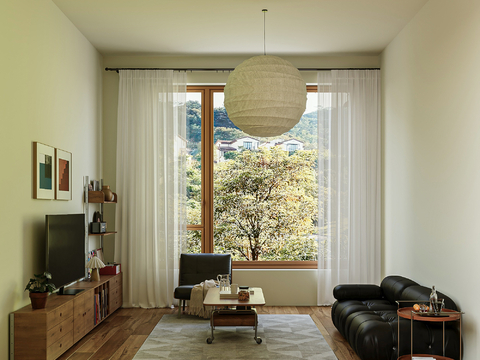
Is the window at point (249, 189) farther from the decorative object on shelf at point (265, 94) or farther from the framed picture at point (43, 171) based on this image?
the decorative object on shelf at point (265, 94)

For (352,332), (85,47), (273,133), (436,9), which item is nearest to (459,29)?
(436,9)

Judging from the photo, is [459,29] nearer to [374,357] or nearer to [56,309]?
[374,357]

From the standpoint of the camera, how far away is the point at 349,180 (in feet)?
20.1

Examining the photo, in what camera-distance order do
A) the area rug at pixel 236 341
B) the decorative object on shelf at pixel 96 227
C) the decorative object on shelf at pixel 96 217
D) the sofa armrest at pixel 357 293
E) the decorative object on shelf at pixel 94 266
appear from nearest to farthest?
the area rug at pixel 236 341, the sofa armrest at pixel 357 293, the decorative object on shelf at pixel 94 266, the decorative object on shelf at pixel 96 227, the decorative object on shelf at pixel 96 217

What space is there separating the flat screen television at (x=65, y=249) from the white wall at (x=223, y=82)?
1371 mm

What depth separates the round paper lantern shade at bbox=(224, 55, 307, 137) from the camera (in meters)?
3.51

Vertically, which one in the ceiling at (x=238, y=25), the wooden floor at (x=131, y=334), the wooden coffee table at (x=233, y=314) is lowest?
the wooden floor at (x=131, y=334)

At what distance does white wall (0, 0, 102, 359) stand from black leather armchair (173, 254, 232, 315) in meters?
1.51

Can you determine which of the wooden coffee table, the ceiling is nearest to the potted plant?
the wooden coffee table

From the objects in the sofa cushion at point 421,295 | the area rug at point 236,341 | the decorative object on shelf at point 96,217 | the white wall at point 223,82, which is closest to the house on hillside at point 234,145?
the white wall at point 223,82

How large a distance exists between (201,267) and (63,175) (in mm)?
2071

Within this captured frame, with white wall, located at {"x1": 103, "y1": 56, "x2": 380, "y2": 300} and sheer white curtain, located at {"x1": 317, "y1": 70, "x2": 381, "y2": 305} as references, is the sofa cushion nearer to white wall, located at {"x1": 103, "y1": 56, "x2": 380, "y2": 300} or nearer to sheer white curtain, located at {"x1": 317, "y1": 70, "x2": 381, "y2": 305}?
sheer white curtain, located at {"x1": 317, "y1": 70, "x2": 381, "y2": 305}

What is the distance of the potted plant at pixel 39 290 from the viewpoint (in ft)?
12.3

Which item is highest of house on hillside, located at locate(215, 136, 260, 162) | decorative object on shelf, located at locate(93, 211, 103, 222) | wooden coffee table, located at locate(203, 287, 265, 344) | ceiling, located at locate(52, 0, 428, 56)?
ceiling, located at locate(52, 0, 428, 56)
